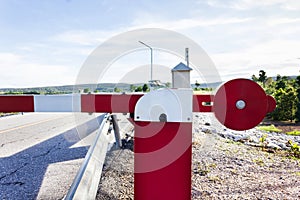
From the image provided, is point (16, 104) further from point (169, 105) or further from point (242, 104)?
point (242, 104)

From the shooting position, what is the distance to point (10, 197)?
2.86 metres

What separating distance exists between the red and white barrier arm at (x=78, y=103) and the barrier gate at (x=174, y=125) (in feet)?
0.22

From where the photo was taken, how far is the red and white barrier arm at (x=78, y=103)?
133 cm

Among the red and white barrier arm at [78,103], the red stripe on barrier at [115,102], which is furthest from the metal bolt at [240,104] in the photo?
the red stripe on barrier at [115,102]

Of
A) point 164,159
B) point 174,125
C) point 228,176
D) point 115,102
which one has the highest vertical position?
point 115,102

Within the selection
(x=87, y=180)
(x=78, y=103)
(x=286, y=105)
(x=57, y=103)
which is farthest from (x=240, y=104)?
(x=286, y=105)

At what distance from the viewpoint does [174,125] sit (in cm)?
121

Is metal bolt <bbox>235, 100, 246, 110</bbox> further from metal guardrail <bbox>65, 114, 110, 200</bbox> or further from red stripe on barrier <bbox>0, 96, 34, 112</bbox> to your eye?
metal guardrail <bbox>65, 114, 110, 200</bbox>

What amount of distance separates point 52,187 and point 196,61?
247 cm

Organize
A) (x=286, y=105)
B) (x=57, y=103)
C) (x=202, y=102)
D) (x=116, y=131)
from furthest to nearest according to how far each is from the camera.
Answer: (x=286, y=105) < (x=116, y=131) < (x=57, y=103) < (x=202, y=102)

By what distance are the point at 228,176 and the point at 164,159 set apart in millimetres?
2658

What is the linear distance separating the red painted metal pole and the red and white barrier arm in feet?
0.48

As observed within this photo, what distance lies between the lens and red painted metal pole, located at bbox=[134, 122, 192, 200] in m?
A: 1.22

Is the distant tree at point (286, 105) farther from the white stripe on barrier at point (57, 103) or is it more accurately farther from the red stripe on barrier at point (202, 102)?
the white stripe on barrier at point (57, 103)
